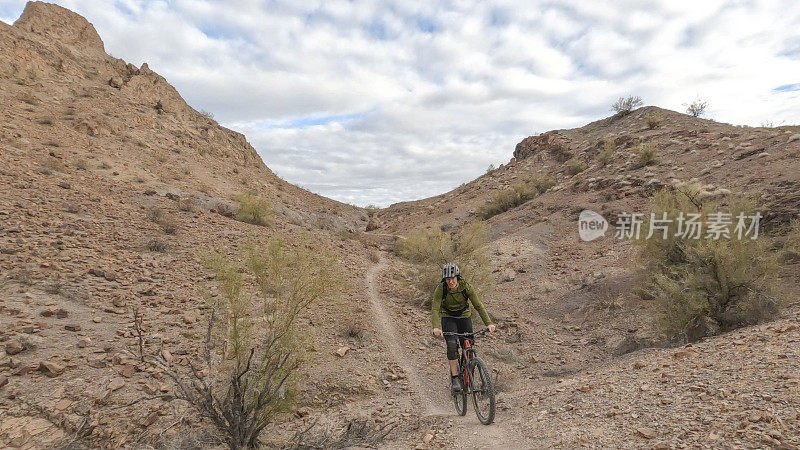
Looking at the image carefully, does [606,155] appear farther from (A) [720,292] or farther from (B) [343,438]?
(B) [343,438]

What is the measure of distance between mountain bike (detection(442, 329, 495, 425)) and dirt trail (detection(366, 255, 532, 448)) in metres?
0.14

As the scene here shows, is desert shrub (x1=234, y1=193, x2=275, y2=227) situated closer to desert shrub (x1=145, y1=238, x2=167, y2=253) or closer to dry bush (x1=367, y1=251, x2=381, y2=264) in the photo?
dry bush (x1=367, y1=251, x2=381, y2=264)

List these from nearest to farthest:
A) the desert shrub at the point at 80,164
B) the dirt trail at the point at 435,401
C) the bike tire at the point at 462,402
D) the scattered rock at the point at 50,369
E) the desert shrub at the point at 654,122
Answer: the dirt trail at the point at 435,401 < the scattered rock at the point at 50,369 < the bike tire at the point at 462,402 < the desert shrub at the point at 80,164 < the desert shrub at the point at 654,122

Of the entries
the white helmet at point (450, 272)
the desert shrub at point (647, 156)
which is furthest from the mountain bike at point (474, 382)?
the desert shrub at point (647, 156)

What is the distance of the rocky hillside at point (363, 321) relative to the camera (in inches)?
154

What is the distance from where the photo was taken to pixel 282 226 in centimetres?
1602

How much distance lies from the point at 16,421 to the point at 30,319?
2245 mm

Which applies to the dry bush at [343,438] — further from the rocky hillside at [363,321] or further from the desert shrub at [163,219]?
the desert shrub at [163,219]

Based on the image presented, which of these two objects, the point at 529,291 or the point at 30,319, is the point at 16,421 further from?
the point at 529,291

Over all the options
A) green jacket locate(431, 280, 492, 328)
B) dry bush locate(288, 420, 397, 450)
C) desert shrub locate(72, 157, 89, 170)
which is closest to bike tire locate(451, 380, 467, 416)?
green jacket locate(431, 280, 492, 328)

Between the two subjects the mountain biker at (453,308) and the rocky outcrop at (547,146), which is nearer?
the mountain biker at (453,308)

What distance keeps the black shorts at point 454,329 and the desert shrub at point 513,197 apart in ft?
64.8

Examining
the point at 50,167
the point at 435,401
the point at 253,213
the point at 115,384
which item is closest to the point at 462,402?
the point at 435,401

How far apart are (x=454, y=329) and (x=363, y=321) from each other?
377 centimetres
